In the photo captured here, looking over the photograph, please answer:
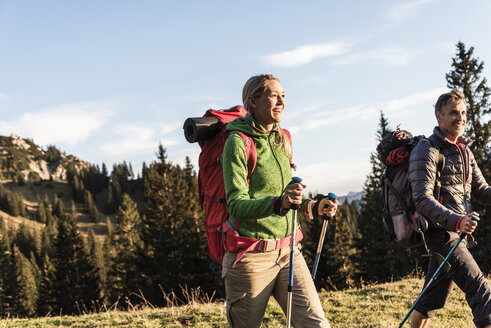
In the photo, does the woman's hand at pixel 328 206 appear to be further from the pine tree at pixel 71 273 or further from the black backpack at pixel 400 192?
the pine tree at pixel 71 273

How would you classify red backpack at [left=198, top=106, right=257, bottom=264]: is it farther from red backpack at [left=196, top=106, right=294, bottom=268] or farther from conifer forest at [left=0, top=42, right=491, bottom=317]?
conifer forest at [left=0, top=42, right=491, bottom=317]

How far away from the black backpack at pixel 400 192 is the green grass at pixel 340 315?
2.18 m

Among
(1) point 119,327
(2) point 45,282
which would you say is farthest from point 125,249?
(1) point 119,327

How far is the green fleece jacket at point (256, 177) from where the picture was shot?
108 inches

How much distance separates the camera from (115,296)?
51156 millimetres

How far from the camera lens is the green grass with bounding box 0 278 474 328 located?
655cm

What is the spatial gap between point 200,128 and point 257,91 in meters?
0.50

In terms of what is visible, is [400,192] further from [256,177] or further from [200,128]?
[200,128]

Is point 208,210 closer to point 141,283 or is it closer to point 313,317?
point 313,317

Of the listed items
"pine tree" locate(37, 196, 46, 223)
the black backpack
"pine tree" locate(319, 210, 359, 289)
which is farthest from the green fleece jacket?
"pine tree" locate(37, 196, 46, 223)

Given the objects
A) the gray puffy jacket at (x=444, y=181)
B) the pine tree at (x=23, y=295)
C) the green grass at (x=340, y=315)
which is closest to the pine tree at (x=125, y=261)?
the pine tree at (x=23, y=295)

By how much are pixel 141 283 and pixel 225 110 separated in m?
38.8

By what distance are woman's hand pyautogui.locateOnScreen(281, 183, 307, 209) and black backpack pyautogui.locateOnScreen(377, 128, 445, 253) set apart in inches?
89.5

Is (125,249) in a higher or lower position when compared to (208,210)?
lower
